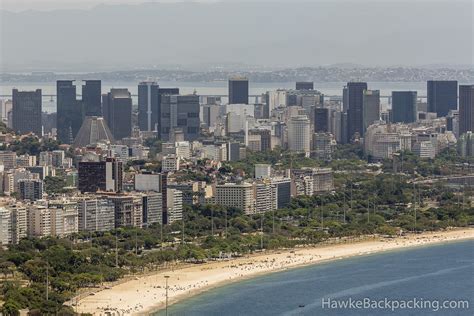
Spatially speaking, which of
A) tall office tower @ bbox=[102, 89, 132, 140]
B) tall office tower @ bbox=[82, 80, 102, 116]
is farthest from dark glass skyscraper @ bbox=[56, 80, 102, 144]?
tall office tower @ bbox=[102, 89, 132, 140]

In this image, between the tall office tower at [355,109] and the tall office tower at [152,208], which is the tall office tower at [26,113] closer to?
the tall office tower at [355,109]

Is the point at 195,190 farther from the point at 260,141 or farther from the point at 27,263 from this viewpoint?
the point at 260,141

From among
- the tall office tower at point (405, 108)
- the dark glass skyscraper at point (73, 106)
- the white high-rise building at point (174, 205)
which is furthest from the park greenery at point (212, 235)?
the tall office tower at point (405, 108)

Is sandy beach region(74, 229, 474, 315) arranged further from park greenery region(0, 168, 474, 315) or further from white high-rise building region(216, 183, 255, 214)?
white high-rise building region(216, 183, 255, 214)

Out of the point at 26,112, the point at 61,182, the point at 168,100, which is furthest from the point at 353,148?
the point at 61,182

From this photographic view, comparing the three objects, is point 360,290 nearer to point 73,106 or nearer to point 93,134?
point 93,134

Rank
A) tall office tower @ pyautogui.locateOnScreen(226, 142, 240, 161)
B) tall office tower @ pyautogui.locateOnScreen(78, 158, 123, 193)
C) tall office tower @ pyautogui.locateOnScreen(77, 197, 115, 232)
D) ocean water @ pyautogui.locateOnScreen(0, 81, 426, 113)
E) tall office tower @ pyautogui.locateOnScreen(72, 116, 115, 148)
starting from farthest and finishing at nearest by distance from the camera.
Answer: ocean water @ pyautogui.locateOnScreen(0, 81, 426, 113)
tall office tower @ pyautogui.locateOnScreen(72, 116, 115, 148)
tall office tower @ pyautogui.locateOnScreen(226, 142, 240, 161)
tall office tower @ pyautogui.locateOnScreen(78, 158, 123, 193)
tall office tower @ pyautogui.locateOnScreen(77, 197, 115, 232)
